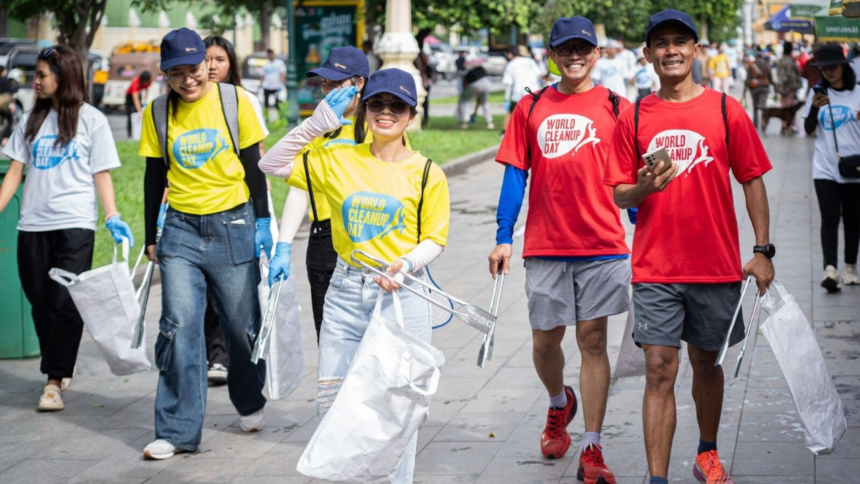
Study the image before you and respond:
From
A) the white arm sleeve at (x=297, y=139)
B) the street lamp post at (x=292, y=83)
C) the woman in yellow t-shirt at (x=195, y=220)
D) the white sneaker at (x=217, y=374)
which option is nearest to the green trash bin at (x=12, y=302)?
the white sneaker at (x=217, y=374)

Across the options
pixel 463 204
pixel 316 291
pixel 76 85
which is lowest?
pixel 463 204

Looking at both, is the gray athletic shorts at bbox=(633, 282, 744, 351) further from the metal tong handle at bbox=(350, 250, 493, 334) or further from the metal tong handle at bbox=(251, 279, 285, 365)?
the metal tong handle at bbox=(251, 279, 285, 365)

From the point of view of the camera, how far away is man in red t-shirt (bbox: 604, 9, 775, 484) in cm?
449

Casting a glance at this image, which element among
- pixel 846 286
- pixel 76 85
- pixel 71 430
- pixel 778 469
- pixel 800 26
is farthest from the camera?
pixel 800 26

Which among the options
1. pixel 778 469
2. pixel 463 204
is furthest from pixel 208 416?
pixel 463 204

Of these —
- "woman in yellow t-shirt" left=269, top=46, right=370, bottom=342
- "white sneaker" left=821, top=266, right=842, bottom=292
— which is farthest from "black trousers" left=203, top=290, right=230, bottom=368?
"white sneaker" left=821, top=266, right=842, bottom=292

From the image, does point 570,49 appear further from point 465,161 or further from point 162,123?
point 465,161

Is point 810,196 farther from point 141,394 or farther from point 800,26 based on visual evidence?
point 800,26

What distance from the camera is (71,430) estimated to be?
6.20m

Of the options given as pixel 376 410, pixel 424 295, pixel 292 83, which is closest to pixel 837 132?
pixel 424 295

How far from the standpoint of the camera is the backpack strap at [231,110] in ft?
18.7

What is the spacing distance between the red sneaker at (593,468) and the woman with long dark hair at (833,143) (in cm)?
463

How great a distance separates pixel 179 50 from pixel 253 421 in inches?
72.6

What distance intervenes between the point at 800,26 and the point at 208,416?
1098 inches
